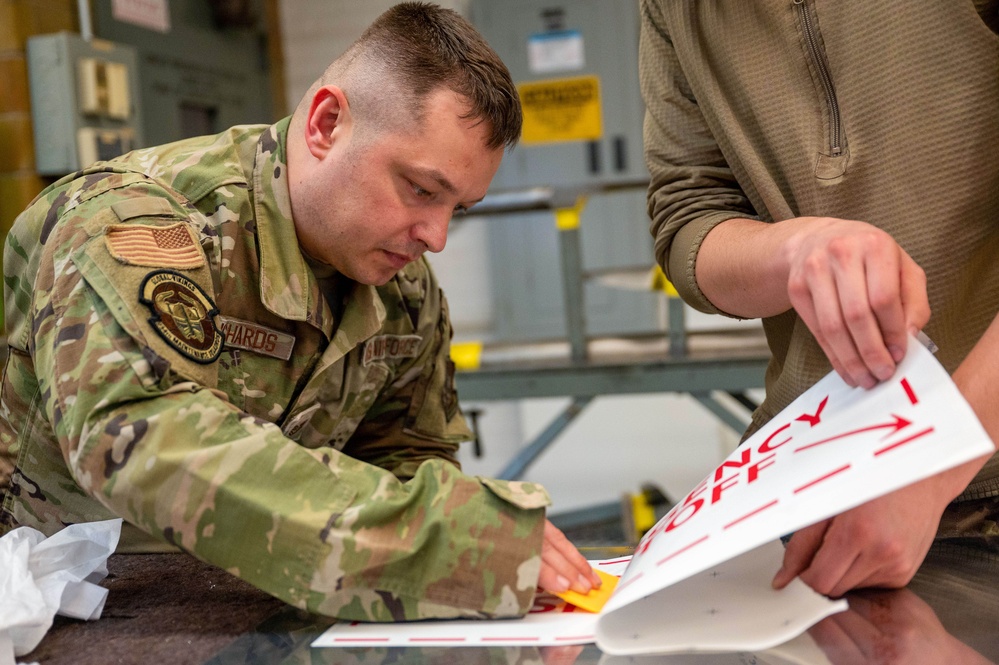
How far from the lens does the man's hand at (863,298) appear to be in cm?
61

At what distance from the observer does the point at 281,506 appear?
69cm

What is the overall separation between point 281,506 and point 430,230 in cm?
38

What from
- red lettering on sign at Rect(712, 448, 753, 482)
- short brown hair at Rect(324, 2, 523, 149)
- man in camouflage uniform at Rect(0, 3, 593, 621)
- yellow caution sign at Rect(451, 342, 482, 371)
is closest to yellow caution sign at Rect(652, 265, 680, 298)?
yellow caution sign at Rect(451, 342, 482, 371)

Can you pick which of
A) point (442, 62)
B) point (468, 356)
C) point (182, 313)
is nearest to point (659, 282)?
point (468, 356)

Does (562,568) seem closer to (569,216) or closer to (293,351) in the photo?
(293,351)

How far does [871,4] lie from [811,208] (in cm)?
19

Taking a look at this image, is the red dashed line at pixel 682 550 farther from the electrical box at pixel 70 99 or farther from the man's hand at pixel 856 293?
the electrical box at pixel 70 99

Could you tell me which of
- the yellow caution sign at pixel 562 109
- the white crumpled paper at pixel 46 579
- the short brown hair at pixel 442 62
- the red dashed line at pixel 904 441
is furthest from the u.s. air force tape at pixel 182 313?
the yellow caution sign at pixel 562 109

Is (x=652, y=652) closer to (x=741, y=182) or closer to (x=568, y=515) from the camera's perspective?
(x=741, y=182)

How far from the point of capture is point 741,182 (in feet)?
3.05

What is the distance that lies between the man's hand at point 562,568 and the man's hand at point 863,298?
251mm

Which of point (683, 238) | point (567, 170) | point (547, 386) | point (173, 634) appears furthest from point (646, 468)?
point (173, 634)

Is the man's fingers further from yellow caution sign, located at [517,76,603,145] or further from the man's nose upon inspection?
yellow caution sign, located at [517,76,603,145]

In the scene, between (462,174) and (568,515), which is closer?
(462,174)
